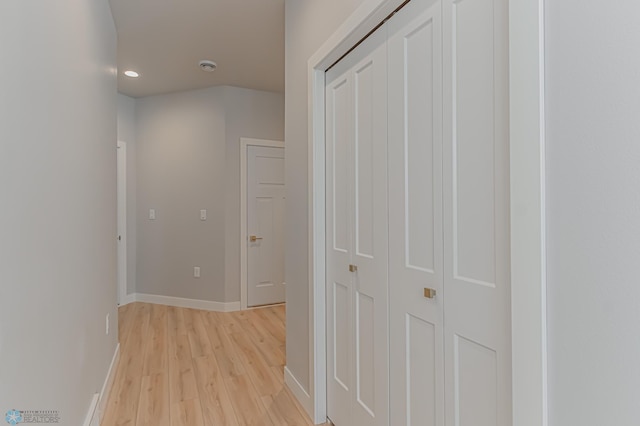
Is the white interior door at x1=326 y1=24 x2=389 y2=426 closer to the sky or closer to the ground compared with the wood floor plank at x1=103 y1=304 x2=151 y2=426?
closer to the sky

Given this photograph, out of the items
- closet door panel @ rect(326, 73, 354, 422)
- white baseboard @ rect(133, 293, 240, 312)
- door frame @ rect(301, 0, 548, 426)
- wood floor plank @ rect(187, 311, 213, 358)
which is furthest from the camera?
white baseboard @ rect(133, 293, 240, 312)

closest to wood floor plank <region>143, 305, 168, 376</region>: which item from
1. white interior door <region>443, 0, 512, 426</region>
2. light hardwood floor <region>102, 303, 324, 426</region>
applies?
light hardwood floor <region>102, 303, 324, 426</region>

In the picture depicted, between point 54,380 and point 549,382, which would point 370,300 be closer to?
point 549,382

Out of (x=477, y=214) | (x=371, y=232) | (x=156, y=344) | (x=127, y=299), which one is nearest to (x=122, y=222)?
(x=127, y=299)

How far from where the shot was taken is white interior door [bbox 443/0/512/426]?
935mm

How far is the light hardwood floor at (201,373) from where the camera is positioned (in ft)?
6.65

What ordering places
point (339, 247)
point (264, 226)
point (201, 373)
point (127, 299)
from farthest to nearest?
point (127, 299) → point (264, 226) → point (201, 373) → point (339, 247)

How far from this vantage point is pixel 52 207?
1274mm

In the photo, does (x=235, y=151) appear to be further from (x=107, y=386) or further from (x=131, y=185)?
(x=107, y=386)

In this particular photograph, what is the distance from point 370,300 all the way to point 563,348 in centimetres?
91

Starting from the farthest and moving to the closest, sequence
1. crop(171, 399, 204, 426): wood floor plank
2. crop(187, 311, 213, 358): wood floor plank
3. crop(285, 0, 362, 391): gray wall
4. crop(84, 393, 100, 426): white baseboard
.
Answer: crop(187, 311, 213, 358): wood floor plank
crop(285, 0, 362, 391): gray wall
crop(171, 399, 204, 426): wood floor plank
crop(84, 393, 100, 426): white baseboard

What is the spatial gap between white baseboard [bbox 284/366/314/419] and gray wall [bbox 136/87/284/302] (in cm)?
200

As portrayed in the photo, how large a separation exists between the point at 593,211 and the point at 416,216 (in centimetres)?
62

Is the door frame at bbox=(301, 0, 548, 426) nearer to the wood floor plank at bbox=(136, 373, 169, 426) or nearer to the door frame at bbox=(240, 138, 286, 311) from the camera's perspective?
the wood floor plank at bbox=(136, 373, 169, 426)
